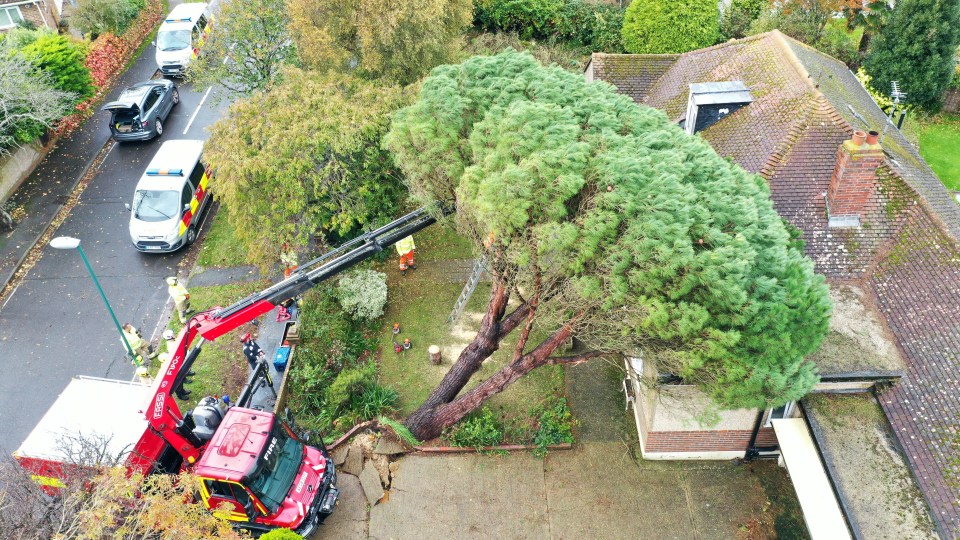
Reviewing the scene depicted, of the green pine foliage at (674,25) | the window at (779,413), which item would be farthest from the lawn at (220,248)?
the green pine foliage at (674,25)

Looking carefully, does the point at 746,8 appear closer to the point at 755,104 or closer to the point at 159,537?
the point at 755,104

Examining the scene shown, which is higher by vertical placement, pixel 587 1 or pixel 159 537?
pixel 587 1

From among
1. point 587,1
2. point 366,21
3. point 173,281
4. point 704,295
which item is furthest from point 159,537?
point 587,1

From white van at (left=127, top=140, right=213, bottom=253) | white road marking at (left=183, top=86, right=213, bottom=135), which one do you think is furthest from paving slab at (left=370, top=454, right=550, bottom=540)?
white road marking at (left=183, top=86, right=213, bottom=135)

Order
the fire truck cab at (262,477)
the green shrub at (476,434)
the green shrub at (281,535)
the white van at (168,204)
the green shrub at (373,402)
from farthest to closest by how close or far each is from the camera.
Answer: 1. the white van at (168,204)
2. the green shrub at (373,402)
3. the green shrub at (476,434)
4. the fire truck cab at (262,477)
5. the green shrub at (281,535)

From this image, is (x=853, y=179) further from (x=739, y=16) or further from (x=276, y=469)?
(x=739, y=16)

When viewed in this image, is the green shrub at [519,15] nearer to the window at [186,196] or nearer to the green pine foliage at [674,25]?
the green pine foliage at [674,25]

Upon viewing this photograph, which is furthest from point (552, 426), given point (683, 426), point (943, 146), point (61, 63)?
point (61, 63)
